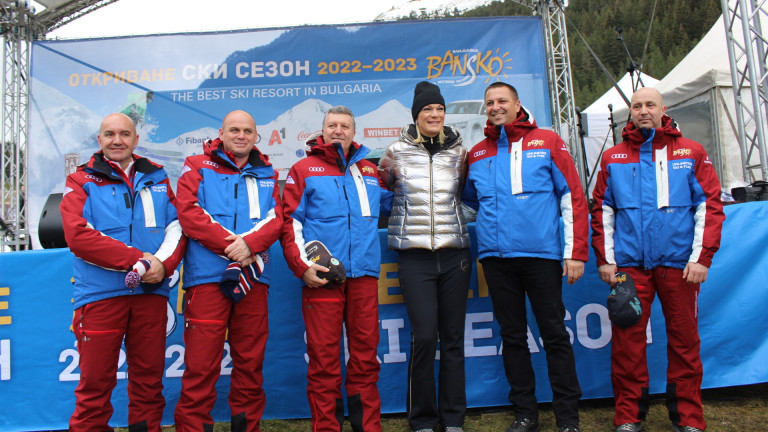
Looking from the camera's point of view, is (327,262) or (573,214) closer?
(327,262)

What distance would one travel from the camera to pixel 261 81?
21.5 feet

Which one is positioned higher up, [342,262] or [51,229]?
[51,229]

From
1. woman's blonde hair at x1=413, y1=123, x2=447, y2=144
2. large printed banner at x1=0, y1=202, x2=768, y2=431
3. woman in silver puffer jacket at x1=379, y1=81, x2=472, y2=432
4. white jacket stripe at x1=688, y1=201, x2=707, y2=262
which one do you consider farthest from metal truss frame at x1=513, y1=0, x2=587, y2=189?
woman in silver puffer jacket at x1=379, y1=81, x2=472, y2=432

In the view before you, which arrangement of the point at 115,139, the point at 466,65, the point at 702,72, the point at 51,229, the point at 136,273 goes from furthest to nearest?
1. the point at 702,72
2. the point at 466,65
3. the point at 51,229
4. the point at 115,139
5. the point at 136,273

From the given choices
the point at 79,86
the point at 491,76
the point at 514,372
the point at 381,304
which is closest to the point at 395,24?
the point at 491,76

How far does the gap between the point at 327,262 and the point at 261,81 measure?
5028 millimetres

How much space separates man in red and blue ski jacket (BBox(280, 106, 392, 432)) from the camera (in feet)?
7.29

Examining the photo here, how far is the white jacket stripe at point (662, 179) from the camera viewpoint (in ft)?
7.70

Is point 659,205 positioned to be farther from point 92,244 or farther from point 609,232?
point 92,244

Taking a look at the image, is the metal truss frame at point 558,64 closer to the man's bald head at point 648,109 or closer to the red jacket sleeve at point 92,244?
the man's bald head at point 648,109

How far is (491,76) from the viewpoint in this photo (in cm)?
639

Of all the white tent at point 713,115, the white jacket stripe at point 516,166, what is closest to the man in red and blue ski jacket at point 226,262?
the white jacket stripe at point 516,166

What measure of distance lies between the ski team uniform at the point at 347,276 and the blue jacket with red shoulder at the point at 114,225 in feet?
1.81

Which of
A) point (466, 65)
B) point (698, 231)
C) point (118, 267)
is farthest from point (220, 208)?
point (466, 65)
